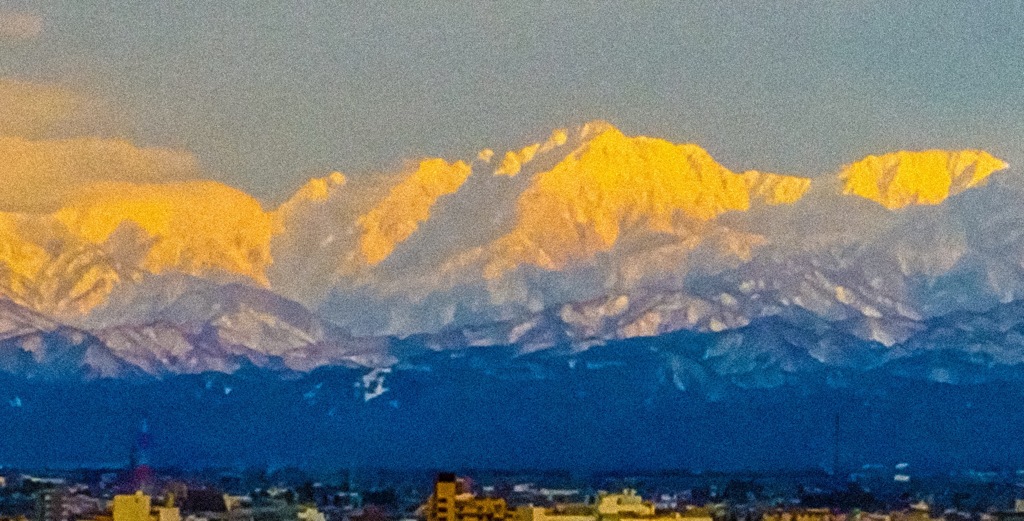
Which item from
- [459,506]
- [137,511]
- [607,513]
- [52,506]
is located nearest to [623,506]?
[607,513]

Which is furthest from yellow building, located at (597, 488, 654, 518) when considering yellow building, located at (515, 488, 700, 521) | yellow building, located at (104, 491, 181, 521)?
yellow building, located at (104, 491, 181, 521)

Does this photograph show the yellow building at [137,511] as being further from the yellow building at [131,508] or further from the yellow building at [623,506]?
the yellow building at [623,506]

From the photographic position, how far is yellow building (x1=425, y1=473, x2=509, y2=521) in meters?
41.6

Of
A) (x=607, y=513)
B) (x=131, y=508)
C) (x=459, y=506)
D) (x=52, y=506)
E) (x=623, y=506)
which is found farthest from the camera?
(x=52, y=506)

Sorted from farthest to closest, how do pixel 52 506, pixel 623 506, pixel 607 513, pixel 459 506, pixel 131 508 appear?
pixel 52 506, pixel 459 506, pixel 623 506, pixel 131 508, pixel 607 513

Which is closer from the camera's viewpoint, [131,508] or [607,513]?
[607,513]

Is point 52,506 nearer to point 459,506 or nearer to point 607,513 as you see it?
point 459,506

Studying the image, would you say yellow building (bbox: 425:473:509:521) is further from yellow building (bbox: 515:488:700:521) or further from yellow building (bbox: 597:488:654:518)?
yellow building (bbox: 597:488:654:518)

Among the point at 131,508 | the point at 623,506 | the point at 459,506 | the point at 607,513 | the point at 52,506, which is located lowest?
the point at 607,513

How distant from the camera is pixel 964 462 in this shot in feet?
210

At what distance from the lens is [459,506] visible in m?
43.8

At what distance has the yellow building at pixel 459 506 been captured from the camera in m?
41.6

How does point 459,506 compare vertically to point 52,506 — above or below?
below

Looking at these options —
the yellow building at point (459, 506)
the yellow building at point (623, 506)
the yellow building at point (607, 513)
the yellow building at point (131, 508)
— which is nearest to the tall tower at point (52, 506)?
the yellow building at point (131, 508)
